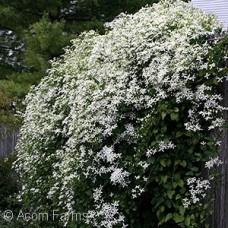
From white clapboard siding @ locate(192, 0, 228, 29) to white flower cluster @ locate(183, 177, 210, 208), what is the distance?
1026 centimetres

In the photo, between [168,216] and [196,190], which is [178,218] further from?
[196,190]

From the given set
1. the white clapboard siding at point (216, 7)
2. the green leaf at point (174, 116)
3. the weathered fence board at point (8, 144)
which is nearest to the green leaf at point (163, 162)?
the green leaf at point (174, 116)

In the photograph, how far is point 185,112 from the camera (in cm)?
370

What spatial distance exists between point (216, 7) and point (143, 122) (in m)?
→ 10.5

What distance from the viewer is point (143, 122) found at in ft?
12.4

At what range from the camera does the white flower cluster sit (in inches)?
139

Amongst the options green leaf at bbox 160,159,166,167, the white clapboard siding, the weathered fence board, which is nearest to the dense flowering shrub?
green leaf at bbox 160,159,166,167

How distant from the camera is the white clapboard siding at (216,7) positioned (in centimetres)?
1340

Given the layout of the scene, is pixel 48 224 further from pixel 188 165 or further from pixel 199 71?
pixel 199 71

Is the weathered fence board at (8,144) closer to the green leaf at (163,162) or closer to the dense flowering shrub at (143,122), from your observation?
the dense flowering shrub at (143,122)

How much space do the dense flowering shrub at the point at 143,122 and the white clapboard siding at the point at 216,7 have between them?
9062 mm

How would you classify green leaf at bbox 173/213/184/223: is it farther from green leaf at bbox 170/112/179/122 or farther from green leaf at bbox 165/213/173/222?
green leaf at bbox 170/112/179/122

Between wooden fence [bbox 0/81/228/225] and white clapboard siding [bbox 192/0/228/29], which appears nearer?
wooden fence [bbox 0/81/228/225]

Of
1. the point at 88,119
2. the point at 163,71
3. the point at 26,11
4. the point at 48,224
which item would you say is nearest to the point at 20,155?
the point at 48,224
